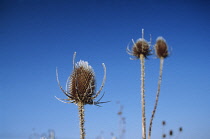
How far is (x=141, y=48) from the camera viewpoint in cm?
1232

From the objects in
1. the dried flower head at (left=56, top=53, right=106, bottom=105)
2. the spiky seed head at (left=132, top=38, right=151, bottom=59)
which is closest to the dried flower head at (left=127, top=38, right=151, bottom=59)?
the spiky seed head at (left=132, top=38, right=151, bottom=59)

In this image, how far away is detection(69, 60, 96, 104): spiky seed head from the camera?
14.4 ft

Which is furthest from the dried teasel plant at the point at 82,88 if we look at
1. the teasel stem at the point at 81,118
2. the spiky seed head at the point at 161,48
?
the spiky seed head at the point at 161,48

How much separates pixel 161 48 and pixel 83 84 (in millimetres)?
7493

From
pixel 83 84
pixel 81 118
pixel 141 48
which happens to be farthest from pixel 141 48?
pixel 81 118

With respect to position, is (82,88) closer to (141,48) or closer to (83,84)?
(83,84)

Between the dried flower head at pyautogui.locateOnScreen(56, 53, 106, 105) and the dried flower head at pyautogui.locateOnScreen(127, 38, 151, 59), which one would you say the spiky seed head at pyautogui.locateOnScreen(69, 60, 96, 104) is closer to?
the dried flower head at pyautogui.locateOnScreen(56, 53, 106, 105)

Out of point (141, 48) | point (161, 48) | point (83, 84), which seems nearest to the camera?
point (83, 84)

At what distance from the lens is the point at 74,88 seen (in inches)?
179

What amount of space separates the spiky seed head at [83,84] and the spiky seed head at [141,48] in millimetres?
7684

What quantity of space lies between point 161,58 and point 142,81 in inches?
53.7

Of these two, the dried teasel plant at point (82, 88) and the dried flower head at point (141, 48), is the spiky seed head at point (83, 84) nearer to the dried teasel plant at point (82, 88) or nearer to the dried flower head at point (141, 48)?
the dried teasel plant at point (82, 88)

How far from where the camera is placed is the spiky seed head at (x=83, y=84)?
4391mm

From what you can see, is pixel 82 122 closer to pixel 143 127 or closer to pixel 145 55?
pixel 143 127
